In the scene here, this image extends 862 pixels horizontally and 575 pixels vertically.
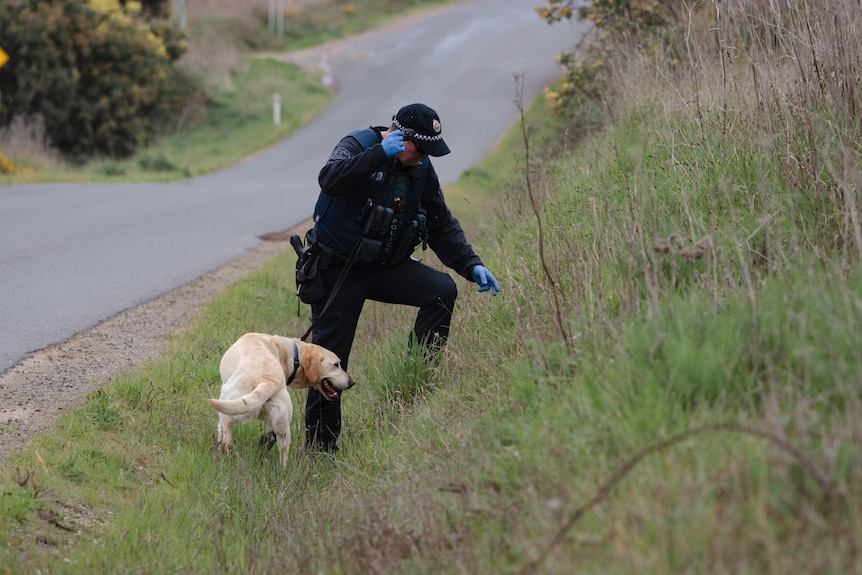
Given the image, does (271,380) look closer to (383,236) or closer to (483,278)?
(383,236)

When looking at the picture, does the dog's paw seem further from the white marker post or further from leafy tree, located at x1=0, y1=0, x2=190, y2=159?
the white marker post

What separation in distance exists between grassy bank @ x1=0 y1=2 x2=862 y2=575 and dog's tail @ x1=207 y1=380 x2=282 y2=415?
1.27ft

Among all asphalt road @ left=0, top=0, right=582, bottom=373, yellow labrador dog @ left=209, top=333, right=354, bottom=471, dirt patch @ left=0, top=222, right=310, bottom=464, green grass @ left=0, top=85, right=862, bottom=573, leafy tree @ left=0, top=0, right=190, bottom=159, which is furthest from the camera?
leafy tree @ left=0, top=0, right=190, bottom=159

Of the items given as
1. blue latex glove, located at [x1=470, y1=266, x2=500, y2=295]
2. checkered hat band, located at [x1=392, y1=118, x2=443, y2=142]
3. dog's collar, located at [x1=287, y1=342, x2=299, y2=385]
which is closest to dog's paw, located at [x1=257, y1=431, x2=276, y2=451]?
dog's collar, located at [x1=287, y1=342, x2=299, y2=385]

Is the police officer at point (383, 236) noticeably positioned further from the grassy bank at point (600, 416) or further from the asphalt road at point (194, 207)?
the asphalt road at point (194, 207)

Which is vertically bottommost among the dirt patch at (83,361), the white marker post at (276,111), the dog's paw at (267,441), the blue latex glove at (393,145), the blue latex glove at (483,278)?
the white marker post at (276,111)

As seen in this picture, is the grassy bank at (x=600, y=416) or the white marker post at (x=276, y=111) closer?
the grassy bank at (x=600, y=416)

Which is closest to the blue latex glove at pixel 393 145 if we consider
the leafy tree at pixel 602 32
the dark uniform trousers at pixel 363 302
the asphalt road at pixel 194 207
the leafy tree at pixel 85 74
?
the asphalt road at pixel 194 207

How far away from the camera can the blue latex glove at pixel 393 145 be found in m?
5.09

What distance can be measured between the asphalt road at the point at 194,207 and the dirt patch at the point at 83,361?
6.4 inches

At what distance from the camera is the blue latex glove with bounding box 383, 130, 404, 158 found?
16.7 feet

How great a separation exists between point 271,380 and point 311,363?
384mm

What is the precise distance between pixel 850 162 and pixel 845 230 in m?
0.92

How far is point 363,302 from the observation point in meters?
5.68
